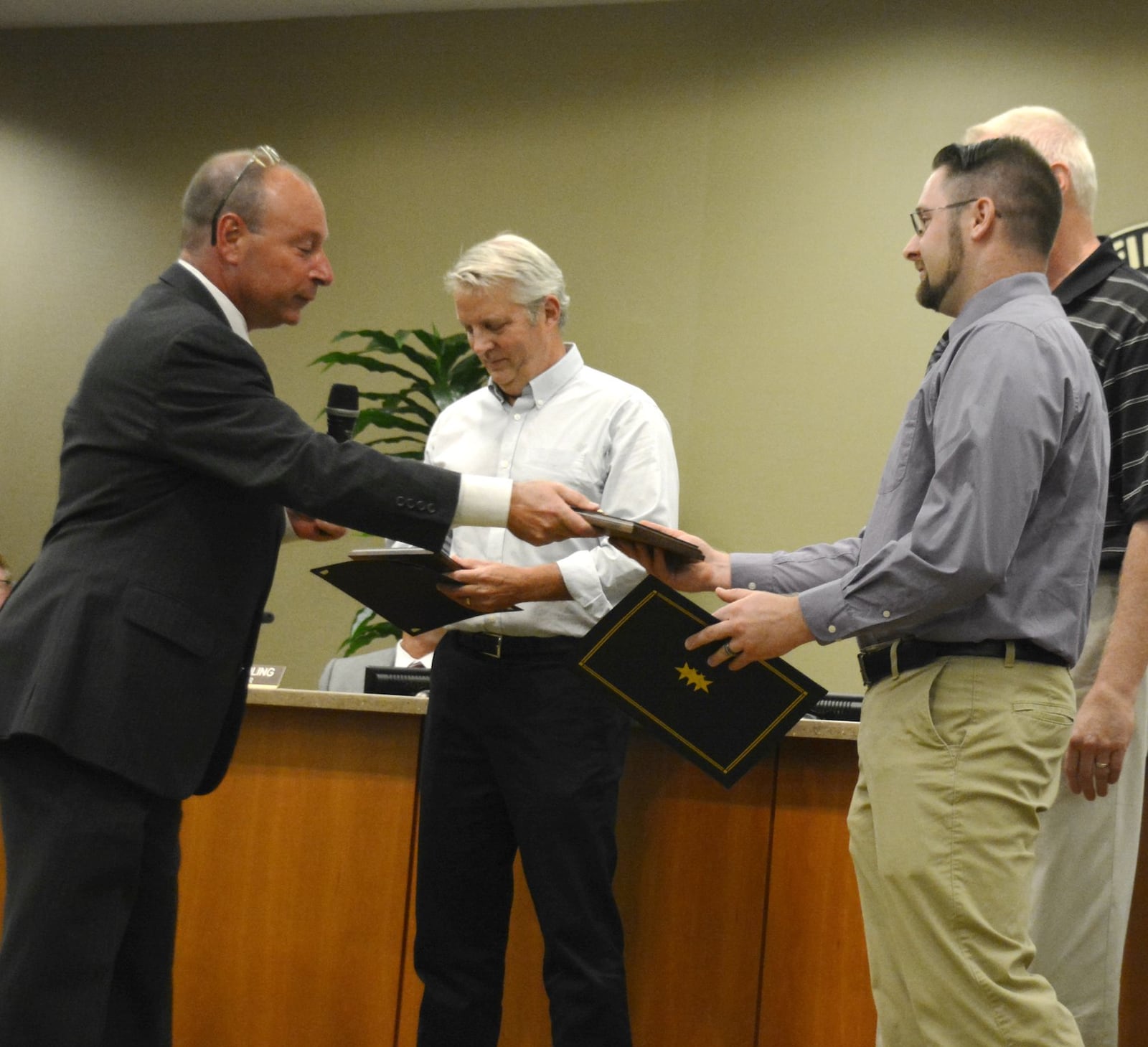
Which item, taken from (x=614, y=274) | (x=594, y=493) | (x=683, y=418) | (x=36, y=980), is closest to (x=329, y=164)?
(x=614, y=274)

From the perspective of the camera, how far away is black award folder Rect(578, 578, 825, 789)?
1.81 metres

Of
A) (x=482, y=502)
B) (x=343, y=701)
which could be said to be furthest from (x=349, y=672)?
(x=482, y=502)

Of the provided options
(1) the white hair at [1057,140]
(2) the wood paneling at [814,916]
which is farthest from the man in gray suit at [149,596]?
(1) the white hair at [1057,140]

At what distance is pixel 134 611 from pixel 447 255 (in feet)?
11.7

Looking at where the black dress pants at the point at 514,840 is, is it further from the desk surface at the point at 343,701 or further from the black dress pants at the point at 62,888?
the black dress pants at the point at 62,888

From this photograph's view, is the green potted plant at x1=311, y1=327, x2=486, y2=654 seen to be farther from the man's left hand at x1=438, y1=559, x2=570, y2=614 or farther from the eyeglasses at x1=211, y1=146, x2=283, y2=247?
the eyeglasses at x1=211, y1=146, x2=283, y2=247

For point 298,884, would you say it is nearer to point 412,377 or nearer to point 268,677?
point 268,677

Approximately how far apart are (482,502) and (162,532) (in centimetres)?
47

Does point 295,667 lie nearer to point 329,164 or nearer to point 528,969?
point 329,164

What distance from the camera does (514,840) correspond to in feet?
7.79

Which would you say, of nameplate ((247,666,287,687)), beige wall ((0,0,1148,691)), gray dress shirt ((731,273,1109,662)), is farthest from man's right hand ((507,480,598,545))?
beige wall ((0,0,1148,691))

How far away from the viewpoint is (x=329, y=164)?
516 cm

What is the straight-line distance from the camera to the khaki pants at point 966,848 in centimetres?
151

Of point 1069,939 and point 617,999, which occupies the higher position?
point 1069,939
